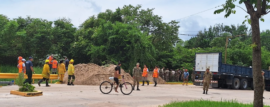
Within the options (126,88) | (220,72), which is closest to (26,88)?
(126,88)

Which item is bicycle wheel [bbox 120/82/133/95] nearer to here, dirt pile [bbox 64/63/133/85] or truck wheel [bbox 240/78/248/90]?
dirt pile [bbox 64/63/133/85]

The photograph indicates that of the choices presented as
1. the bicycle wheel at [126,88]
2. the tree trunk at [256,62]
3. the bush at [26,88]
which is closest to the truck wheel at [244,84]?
the bicycle wheel at [126,88]

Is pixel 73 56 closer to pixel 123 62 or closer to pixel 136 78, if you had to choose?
pixel 123 62

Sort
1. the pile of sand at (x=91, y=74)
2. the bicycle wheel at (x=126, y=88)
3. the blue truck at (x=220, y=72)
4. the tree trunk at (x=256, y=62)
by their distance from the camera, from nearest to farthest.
A: the tree trunk at (x=256, y=62), the bicycle wheel at (x=126, y=88), the pile of sand at (x=91, y=74), the blue truck at (x=220, y=72)

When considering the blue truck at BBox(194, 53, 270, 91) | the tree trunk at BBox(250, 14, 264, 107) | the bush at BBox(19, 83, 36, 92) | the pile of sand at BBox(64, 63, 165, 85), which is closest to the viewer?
the tree trunk at BBox(250, 14, 264, 107)

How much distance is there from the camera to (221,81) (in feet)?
87.0

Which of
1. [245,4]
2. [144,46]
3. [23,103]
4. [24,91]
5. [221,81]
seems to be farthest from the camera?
[144,46]

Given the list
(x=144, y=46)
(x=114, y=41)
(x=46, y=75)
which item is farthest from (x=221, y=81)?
(x=46, y=75)

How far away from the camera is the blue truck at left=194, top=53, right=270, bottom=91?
82.3 feet

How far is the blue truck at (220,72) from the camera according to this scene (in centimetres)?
→ 2509

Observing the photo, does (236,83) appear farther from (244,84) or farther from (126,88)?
(126,88)

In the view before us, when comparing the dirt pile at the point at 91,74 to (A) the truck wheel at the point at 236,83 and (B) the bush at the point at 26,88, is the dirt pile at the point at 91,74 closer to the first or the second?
(A) the truck wheel at the point at 236,83

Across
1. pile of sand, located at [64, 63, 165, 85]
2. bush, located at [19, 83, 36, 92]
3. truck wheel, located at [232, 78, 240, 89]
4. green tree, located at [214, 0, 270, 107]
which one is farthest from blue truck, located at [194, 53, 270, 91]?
green tree, located at [214, 0, 270, 107]

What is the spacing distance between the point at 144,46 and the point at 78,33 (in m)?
11.9
